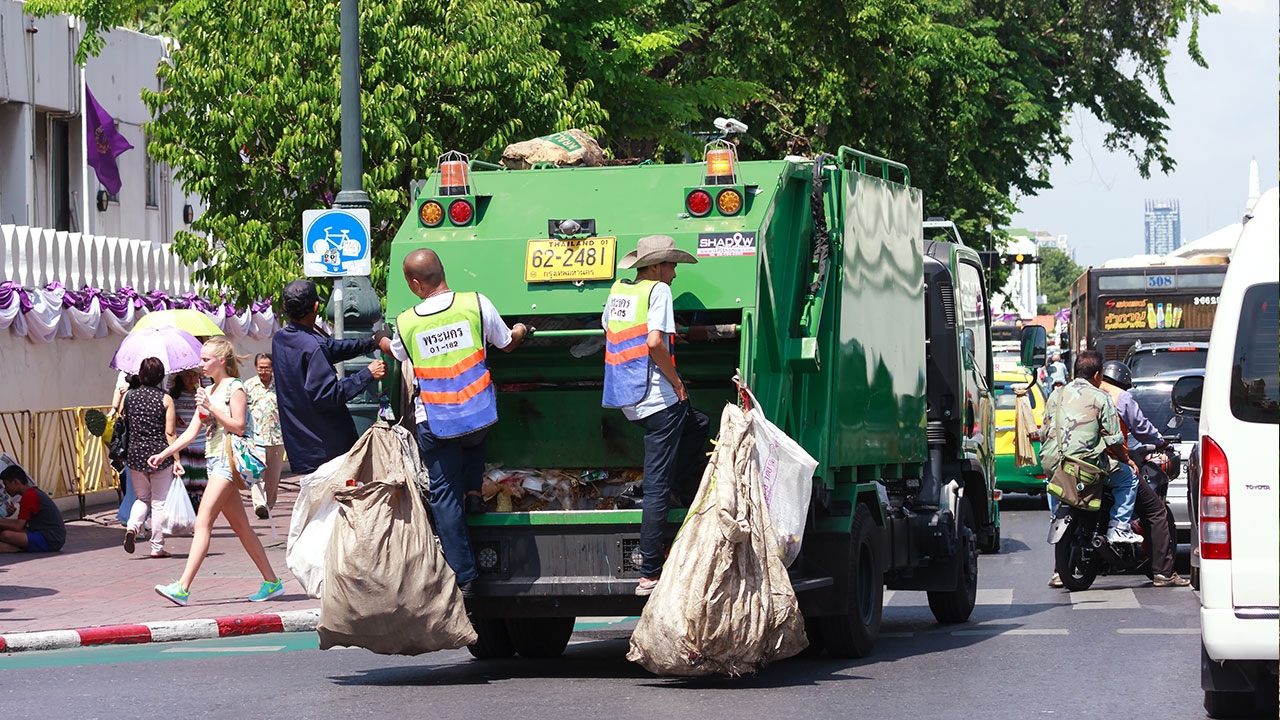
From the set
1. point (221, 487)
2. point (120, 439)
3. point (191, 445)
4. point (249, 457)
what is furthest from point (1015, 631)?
point (120, 439)

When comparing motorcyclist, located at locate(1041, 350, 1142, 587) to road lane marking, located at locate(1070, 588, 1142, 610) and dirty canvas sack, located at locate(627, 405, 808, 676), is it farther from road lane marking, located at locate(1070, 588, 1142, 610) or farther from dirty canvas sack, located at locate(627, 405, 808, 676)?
dirty canvas sack, located at locate(627, 405, 808, 676)

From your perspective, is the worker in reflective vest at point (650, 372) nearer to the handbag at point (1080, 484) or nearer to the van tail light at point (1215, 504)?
the van tail light at point (1215, 504)

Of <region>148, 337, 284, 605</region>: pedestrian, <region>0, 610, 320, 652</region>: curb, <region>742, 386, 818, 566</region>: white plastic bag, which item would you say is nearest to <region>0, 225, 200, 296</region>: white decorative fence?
<region>148, 337, 284, 605</region>: pedestrian

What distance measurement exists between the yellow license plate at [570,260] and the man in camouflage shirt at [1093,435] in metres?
5.29

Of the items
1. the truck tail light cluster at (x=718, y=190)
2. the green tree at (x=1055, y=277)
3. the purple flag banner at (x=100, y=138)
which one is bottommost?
the truck tail light cluster at (x=718, y=190)

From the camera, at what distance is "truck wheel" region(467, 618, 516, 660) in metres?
10.2

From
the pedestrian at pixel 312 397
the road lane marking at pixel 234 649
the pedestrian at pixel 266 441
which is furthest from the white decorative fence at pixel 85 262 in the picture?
the pedestrian at pixel 312 397

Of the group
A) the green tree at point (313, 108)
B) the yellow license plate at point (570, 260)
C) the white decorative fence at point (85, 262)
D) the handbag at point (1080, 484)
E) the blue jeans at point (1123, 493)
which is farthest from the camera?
the white decorative fence at point (85, 262)

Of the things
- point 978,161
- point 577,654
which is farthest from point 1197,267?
point 577,654

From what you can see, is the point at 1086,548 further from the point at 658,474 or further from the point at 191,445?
the point at 191,445

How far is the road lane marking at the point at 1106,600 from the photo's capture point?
1248 centimetres

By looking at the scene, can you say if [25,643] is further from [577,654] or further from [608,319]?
[608,319]

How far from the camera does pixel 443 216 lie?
9.69 m

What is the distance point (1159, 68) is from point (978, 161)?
4982 millimetres
